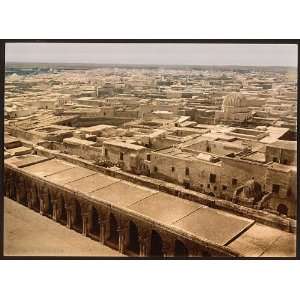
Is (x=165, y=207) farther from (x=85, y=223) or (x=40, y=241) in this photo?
(x=40, y=241)

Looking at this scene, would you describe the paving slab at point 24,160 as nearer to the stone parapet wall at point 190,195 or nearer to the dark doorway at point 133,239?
the stone parapet wall at point 190,195

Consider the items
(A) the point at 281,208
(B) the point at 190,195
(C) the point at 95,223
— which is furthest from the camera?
(C) the point at 95,223

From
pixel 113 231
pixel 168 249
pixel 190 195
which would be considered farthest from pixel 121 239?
pixel 190 195

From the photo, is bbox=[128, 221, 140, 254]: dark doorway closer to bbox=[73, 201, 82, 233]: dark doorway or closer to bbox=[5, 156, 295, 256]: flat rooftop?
bbox=[5, 156, 295, 256]: flat rooftop

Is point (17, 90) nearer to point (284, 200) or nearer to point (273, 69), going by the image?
point (273, 69)

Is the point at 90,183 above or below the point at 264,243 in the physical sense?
above

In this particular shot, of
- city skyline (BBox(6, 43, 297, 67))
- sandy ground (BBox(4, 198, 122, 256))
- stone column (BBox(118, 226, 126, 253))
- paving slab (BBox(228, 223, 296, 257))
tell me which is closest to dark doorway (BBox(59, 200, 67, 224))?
sandy ground (BBox(4, 198, 122, 256))

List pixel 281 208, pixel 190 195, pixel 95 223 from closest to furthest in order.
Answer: pixel 281 208 < pixel 190 195 < pixel 95 223
